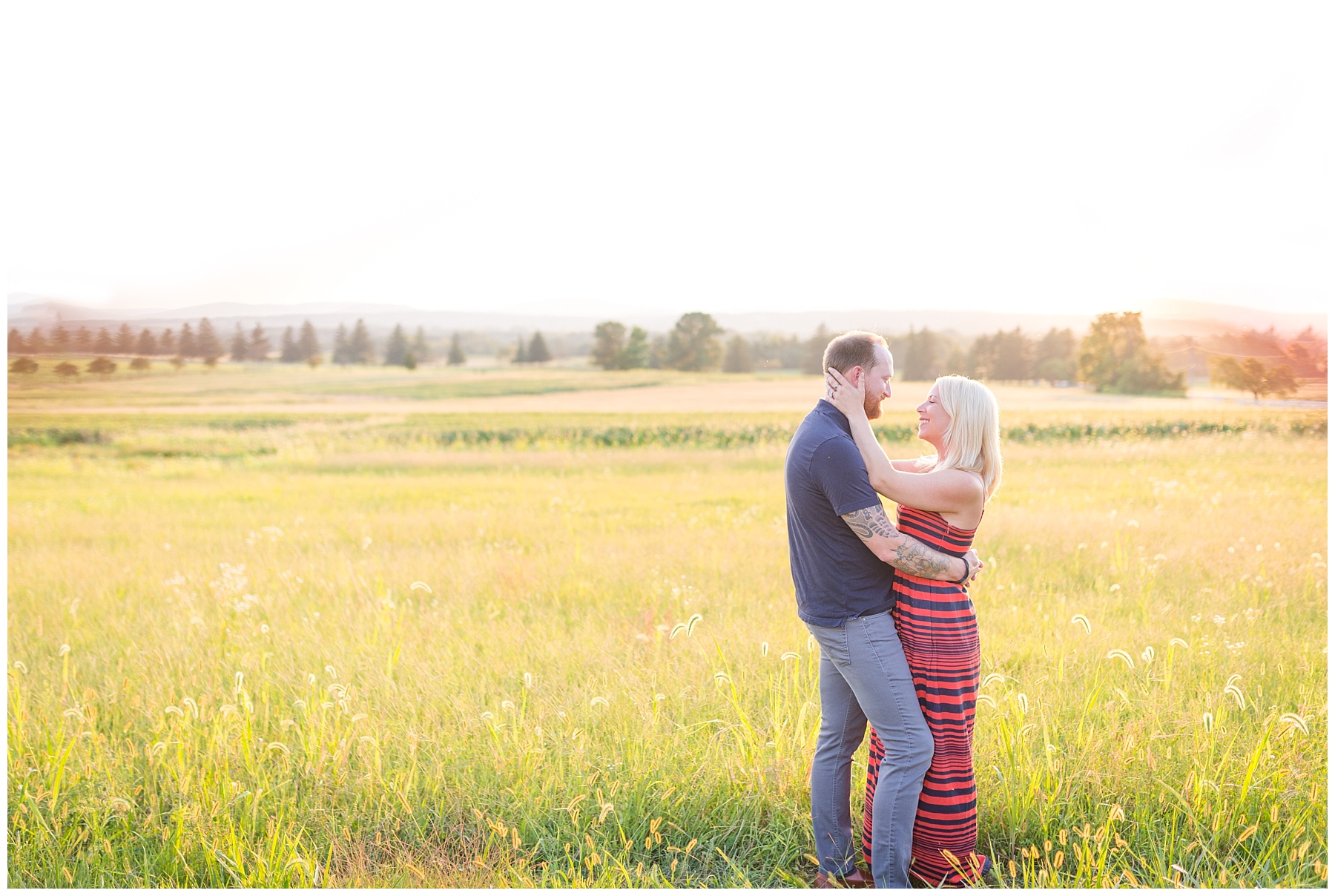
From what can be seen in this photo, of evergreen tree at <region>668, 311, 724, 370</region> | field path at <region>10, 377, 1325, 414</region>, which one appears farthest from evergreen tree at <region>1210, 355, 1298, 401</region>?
evergreen tree at <region>668, 311, 724, 370</region>

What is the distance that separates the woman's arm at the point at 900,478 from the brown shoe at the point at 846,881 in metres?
1.95

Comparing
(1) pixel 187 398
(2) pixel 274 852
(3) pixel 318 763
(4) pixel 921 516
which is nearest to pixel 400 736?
(3) pixel 318 763

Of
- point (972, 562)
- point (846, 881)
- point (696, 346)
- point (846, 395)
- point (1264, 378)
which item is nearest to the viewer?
point (846, 395)

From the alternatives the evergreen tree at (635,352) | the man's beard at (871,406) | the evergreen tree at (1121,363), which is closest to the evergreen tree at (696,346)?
the evergreen tree at (635,352)

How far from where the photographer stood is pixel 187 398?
108 ft

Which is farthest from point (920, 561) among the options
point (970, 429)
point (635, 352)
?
point (635, 352)

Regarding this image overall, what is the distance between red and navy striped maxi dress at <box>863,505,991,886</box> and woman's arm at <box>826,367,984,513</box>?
0.16m

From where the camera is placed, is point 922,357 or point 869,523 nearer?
point 869,523

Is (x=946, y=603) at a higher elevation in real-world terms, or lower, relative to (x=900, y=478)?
lower

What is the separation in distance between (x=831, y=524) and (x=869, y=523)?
0.67 feet

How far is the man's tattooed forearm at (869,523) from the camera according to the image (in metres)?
3.46

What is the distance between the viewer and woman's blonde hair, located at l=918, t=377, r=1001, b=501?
11.9 feet

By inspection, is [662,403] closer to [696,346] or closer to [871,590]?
[696,346]

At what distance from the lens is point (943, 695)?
12.0 ft
